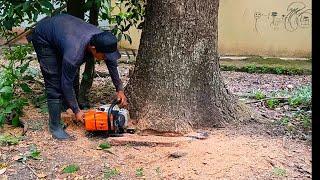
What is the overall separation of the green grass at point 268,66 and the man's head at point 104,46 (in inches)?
258

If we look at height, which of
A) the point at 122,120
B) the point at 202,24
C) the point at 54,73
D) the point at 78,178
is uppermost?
the point at 202,24

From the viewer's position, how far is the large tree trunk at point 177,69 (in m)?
4.91

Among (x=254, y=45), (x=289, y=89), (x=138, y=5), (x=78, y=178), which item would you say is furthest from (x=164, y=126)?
(x=254, y=45)

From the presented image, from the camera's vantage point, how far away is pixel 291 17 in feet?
39.2

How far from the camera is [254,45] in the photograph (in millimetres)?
12211

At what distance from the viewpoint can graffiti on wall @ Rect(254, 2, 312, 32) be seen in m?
11.9

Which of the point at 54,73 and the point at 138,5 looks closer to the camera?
the point at 54,73

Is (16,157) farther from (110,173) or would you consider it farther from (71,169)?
(110,173)

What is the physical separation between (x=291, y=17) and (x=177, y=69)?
307 inches

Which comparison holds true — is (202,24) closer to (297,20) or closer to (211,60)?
(211,60)

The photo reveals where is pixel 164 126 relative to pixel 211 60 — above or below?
below

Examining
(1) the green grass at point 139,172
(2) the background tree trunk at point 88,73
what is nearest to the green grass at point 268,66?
(2) the background tree trunk at point 88,73

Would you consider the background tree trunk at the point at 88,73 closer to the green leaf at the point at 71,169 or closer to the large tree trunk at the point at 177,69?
the large tree trunk at the point at 177,69

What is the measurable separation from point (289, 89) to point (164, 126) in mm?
4319
